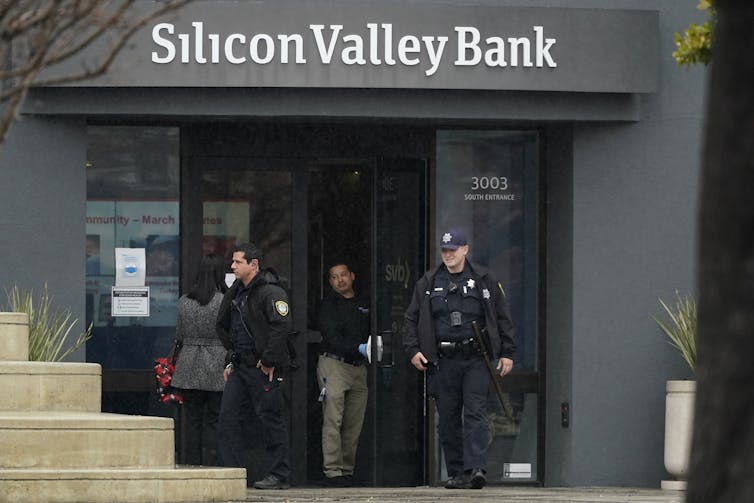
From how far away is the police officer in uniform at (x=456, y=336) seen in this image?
12.6 meters

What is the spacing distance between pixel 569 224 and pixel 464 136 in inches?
47.8

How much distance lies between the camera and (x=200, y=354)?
13.1 m

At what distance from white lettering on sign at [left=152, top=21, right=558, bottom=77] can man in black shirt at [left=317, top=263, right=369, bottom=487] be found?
6.19 ft

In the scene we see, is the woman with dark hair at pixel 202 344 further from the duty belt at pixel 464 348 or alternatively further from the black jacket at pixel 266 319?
the duty belt at pixel 464 348

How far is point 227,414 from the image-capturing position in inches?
499

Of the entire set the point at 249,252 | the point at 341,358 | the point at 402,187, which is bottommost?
the point at 341,358

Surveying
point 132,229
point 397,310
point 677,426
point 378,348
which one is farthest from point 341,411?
point 677,426

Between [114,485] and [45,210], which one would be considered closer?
[114,485]

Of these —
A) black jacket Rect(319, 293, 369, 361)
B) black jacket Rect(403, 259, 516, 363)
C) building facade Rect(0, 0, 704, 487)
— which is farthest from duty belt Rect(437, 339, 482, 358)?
black jacket Rect(319, 293, 369, 361)

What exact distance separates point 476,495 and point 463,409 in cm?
98

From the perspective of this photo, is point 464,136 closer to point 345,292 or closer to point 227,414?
point 345,292

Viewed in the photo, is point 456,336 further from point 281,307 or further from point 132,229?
point 132,229

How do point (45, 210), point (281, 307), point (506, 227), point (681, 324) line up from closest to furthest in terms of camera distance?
point (281, 307)
point (45, 210)
point (681, 324)
point (506, 227)

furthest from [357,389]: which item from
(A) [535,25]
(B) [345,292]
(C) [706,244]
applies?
(C) [706,244]
